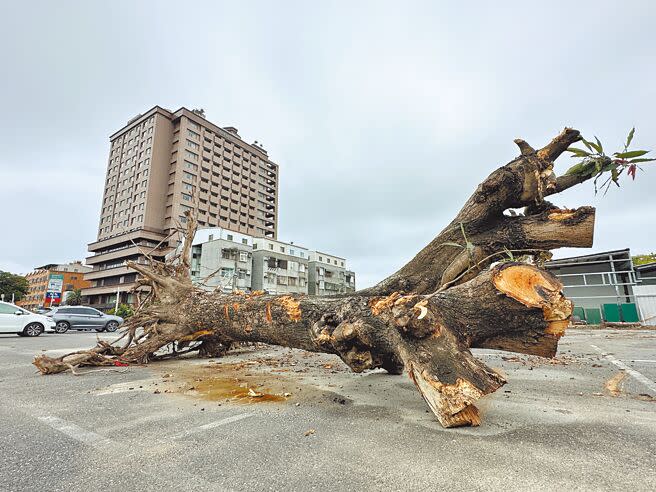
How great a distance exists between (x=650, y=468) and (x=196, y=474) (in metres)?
2.54

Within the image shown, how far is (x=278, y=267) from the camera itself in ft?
150

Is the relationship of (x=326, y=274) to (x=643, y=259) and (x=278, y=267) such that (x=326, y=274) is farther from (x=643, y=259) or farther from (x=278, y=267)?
(x=643, y=259)

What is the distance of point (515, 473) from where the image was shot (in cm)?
182

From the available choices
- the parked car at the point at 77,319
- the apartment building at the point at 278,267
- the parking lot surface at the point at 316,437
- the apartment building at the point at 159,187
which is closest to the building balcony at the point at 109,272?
the apartment building at the point at 159,187

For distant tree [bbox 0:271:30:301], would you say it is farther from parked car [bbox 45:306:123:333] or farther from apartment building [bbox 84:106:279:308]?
parked car [bbox 45:306:123:333]

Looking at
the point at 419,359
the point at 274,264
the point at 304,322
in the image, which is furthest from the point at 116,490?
the point at 274,264

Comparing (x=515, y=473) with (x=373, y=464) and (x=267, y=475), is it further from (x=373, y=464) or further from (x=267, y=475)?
(x=267, y=475)

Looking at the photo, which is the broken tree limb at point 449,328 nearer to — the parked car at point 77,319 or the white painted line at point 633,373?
the white painted line at point 633,373

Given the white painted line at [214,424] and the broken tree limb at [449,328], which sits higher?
the broken tree limb at [449,328]

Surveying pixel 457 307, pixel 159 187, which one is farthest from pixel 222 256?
pixel 457 307

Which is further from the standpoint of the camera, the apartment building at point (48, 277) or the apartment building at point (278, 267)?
the apartment building at point (48, 277)

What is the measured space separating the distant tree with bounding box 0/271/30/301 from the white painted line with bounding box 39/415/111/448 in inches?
2915

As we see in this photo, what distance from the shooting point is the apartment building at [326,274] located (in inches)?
2095

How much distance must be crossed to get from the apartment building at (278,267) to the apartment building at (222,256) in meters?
1.46
